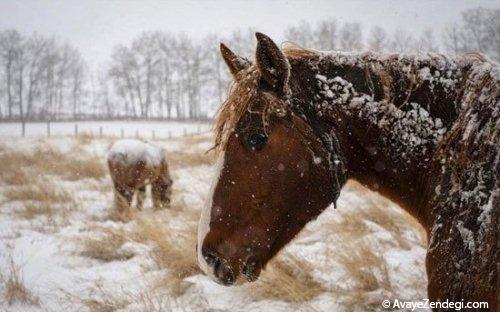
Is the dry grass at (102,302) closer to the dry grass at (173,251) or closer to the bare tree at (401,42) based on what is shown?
the dry grass at (173,251)

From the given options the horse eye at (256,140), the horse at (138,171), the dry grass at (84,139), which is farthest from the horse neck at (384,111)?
the dry grass at (84,139)

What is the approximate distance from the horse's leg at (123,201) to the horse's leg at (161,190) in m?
0.67

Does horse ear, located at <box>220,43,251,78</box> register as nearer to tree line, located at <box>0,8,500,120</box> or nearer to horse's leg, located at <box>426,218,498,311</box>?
horse's leg, located at <box>426,218,498,311</box>

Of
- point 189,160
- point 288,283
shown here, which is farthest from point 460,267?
point 189,160

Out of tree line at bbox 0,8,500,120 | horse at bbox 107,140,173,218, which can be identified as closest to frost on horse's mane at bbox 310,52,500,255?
horse at bbox 107,140,173,218

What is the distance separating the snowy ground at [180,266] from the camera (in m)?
3.18

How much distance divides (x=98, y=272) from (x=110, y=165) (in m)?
4.89

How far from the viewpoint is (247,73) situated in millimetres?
1729

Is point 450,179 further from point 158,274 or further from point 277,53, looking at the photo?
point 158,274

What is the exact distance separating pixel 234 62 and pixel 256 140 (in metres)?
0.46

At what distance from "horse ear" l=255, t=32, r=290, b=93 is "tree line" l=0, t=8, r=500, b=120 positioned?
50.9 m

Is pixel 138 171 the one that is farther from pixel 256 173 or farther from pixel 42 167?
pixel 256 173

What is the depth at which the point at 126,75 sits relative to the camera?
59844 mm

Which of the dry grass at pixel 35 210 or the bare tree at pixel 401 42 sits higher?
the bare tree at pixel 401 42
